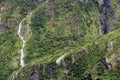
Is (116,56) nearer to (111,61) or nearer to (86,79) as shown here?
(111,61)

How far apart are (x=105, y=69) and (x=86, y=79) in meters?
10.7

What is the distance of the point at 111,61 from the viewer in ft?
652

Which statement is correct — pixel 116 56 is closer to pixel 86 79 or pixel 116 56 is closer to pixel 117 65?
pixel 117 65

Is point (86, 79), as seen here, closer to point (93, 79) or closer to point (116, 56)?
point (93, 79)

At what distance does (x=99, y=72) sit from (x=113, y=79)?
8.96 m

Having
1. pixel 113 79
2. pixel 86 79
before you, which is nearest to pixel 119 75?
pixel 113 79

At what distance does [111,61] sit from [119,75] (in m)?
8.63

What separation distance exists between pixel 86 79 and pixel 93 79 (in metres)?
5.10

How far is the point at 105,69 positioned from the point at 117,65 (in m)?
6.46

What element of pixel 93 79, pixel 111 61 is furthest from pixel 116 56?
pixel 93 79

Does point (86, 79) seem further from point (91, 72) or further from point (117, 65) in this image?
point (117, 65)

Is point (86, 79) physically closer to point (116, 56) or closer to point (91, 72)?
point (91, 72)

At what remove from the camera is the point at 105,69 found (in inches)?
7864

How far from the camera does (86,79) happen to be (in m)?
199
